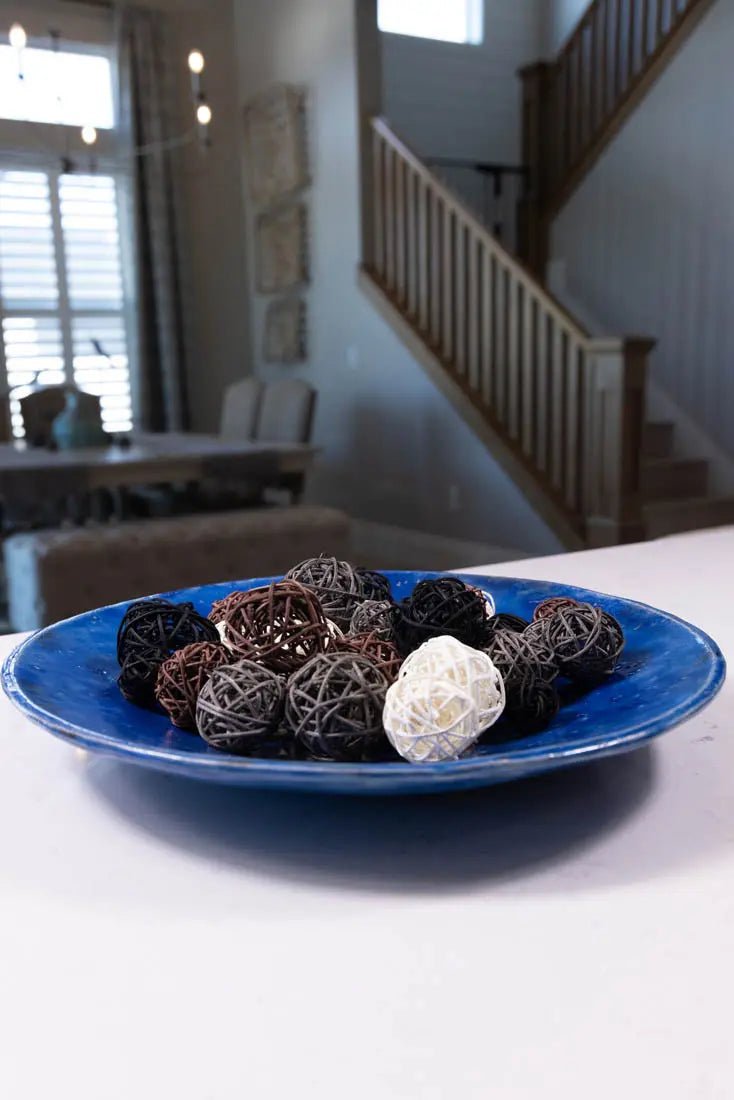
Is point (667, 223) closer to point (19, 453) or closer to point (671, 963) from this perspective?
point (19, 453)

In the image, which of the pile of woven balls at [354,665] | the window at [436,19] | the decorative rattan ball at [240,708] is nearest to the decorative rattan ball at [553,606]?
the pile of woven balls at [354,665]

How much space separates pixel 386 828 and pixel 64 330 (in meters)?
6.51

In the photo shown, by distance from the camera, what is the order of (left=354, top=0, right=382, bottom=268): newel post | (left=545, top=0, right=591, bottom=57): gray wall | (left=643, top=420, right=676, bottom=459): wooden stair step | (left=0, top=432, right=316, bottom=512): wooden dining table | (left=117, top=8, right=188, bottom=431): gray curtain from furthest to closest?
(left=117, top=8, right=188, bottom=431): gray curtain, (left=545, top=0, right=591, bottom=57): gray wall, (left=643, top=420, right=676, bottom=459): wooden stair step, (left=354, top=0, right=382, bottom=268): newel post, (left=0, top=432, right=316, bottom=512): wooden dining table

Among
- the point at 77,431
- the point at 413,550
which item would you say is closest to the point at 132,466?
the point at 77,431

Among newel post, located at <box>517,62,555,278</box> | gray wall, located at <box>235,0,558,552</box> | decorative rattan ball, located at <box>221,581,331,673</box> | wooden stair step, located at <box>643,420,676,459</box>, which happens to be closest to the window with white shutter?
gray wall, located at <box>235,0,558,552</box>

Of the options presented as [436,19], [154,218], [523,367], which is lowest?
[523,367]

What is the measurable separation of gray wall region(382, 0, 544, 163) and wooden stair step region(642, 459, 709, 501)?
2.70m

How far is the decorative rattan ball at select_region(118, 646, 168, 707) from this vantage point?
64 centimetres

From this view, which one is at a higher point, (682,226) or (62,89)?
(62,89)

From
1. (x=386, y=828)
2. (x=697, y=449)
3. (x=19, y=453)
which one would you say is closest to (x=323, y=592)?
(x=386, y=828)

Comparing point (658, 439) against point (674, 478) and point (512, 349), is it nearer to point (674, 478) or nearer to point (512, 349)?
point (674, 478)

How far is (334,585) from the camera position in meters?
0.73

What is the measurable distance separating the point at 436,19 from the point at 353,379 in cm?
260

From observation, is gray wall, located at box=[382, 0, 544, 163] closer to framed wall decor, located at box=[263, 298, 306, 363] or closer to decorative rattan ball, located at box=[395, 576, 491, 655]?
framed wall decor, located at box=[263, 298, 306, 363]
